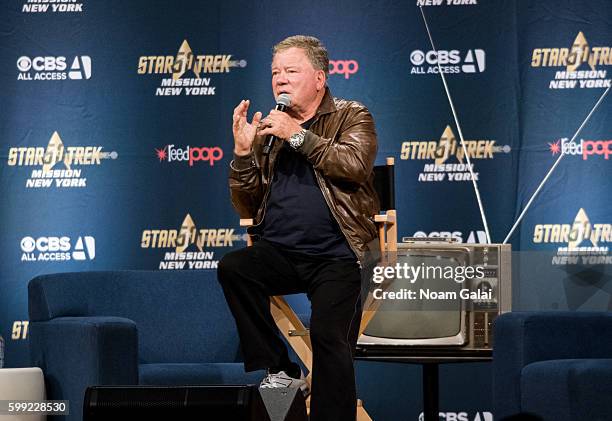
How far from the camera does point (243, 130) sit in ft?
12.8

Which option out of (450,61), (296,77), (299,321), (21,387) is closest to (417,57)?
(450,61)

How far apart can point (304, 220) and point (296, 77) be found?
55 cm

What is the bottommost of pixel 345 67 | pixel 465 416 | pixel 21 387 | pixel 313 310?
pixel 465 416

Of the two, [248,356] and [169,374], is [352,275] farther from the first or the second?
[169,374]

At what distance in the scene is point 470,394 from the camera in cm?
612

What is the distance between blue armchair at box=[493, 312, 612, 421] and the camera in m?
3.90

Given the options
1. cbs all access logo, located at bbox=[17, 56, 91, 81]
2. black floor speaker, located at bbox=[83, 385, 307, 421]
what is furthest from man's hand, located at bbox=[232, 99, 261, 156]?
cbs all access logo, located at bbox=[17, 56, 91, 81]

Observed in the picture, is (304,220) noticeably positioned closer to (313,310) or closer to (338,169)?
(338,169)

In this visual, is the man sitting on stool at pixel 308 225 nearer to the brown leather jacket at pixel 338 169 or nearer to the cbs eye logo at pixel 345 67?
the brown leather jacket at pixel 338 169

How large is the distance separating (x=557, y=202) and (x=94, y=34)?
293 cm

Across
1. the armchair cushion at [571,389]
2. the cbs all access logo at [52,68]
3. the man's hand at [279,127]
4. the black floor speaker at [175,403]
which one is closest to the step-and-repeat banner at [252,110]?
the cbs all access logo at [52,68]

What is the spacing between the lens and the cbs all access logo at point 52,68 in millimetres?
6289

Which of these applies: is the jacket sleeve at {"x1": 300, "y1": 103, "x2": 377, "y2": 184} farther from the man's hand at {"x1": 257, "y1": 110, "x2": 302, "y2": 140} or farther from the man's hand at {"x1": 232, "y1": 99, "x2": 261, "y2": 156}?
the man's hand at {"x1": 232, "y1": 99, "x2": 261, "y2": 156}

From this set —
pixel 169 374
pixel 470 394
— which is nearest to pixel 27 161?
pixel 169 374
